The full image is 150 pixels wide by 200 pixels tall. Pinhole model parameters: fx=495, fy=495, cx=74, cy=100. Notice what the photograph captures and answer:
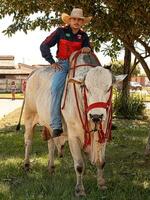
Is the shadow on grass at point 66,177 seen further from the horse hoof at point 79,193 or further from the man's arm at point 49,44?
the man's arm at point 49,44

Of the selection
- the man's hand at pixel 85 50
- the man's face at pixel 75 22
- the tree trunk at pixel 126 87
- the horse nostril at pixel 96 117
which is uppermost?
the man's face at pixel 75 22

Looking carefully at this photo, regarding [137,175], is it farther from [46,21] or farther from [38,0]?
[46,21]

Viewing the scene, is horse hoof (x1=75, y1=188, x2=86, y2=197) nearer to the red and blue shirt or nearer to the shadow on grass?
the shadow on grass

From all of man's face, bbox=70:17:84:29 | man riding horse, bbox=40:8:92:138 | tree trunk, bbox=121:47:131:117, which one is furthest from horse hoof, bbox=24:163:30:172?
tree trunk, bbox=121:47:131:117

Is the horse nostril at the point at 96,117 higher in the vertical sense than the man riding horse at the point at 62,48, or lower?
lower

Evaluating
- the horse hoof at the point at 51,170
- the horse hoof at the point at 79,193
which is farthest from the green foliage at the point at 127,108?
the horse hoof at the point at 79,193

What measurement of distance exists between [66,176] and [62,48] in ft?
7.15

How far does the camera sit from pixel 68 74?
775 centimetres

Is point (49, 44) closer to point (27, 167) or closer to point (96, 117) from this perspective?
point (96, 117)

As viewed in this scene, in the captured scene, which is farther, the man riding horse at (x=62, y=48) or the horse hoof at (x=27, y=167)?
the horse hoof at (x=27, y=167)

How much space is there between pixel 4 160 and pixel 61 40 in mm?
3538

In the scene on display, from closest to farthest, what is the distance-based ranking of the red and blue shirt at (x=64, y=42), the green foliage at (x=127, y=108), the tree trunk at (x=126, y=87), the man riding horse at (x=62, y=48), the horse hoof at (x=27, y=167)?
the man riding horse at (x=62, y=48)
the red and blue shirt at (x=64, y=42)
the horse hoof at (x=27, y=167)
the green foliage at (x=127, y=108)
the tree trunk at (x=126, y=87)

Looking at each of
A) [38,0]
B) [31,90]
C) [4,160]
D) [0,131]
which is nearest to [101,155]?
[31,90]

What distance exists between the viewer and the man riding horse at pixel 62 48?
25.4ft
